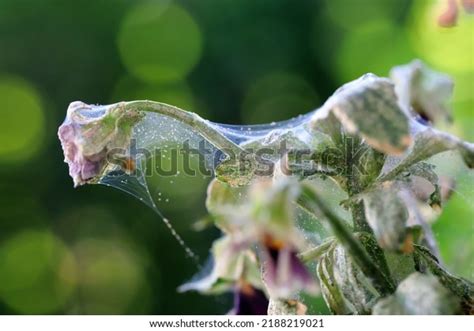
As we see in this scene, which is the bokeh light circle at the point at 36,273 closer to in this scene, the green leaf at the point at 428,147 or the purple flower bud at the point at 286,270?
the green leaf at the point at 428,147

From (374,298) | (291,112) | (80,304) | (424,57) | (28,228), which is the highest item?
(374,298)

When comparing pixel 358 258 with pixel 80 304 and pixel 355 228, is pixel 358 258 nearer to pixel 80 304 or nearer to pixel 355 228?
pixel 355 228

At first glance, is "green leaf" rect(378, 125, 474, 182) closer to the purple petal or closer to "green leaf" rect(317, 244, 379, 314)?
"green leaf" rect(317, 244, 379, 314)

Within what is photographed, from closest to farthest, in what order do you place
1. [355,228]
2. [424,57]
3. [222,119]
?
[355,228], [424,57], [222,119]

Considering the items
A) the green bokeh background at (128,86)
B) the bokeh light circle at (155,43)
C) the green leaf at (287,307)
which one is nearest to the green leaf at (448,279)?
the green leaf at (287,307)

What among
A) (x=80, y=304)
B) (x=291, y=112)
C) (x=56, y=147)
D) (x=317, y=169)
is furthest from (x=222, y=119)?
(x=317, y=169)

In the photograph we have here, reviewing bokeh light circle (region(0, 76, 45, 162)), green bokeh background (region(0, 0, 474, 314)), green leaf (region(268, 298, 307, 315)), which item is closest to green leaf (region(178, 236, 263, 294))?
green leaf (region(268, 298, 307, 315))

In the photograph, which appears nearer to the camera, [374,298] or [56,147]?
[374,298]

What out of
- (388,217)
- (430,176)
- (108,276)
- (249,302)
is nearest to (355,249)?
(388,217)
